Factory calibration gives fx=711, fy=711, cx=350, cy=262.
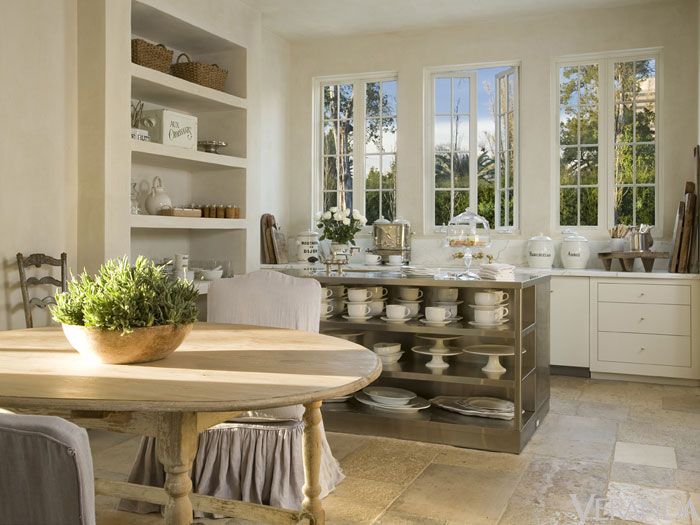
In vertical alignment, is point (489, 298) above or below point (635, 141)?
below

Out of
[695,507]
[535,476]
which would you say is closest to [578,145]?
[535,476]

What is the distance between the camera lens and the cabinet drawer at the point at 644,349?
4863 millimetres

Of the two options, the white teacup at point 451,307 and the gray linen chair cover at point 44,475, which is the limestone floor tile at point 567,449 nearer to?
the white teacup at point 451,307

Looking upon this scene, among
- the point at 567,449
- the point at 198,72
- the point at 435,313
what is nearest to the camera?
the point at 567,449

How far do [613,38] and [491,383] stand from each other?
344 centimetres

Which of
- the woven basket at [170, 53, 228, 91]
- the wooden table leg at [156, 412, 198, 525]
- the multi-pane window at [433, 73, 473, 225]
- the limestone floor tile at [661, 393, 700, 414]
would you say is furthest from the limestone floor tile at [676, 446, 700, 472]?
the woven basket at [170, 53, 228, 91]

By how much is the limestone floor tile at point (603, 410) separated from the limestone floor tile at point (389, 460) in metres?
1.19

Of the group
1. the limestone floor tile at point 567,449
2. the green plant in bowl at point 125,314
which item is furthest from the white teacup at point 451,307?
the green plant in bowl at point 125,314

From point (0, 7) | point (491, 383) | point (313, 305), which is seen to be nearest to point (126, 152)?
point (0, 7)

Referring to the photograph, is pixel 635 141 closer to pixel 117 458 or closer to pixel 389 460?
pixel 389 460

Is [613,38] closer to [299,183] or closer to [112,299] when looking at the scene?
[299,183]

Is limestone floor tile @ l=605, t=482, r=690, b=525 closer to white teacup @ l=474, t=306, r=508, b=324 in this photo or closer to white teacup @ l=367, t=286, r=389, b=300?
white teacup @ l=474, t=306, r=508, b=324

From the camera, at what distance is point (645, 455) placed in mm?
3359

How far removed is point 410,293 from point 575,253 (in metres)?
2.22
